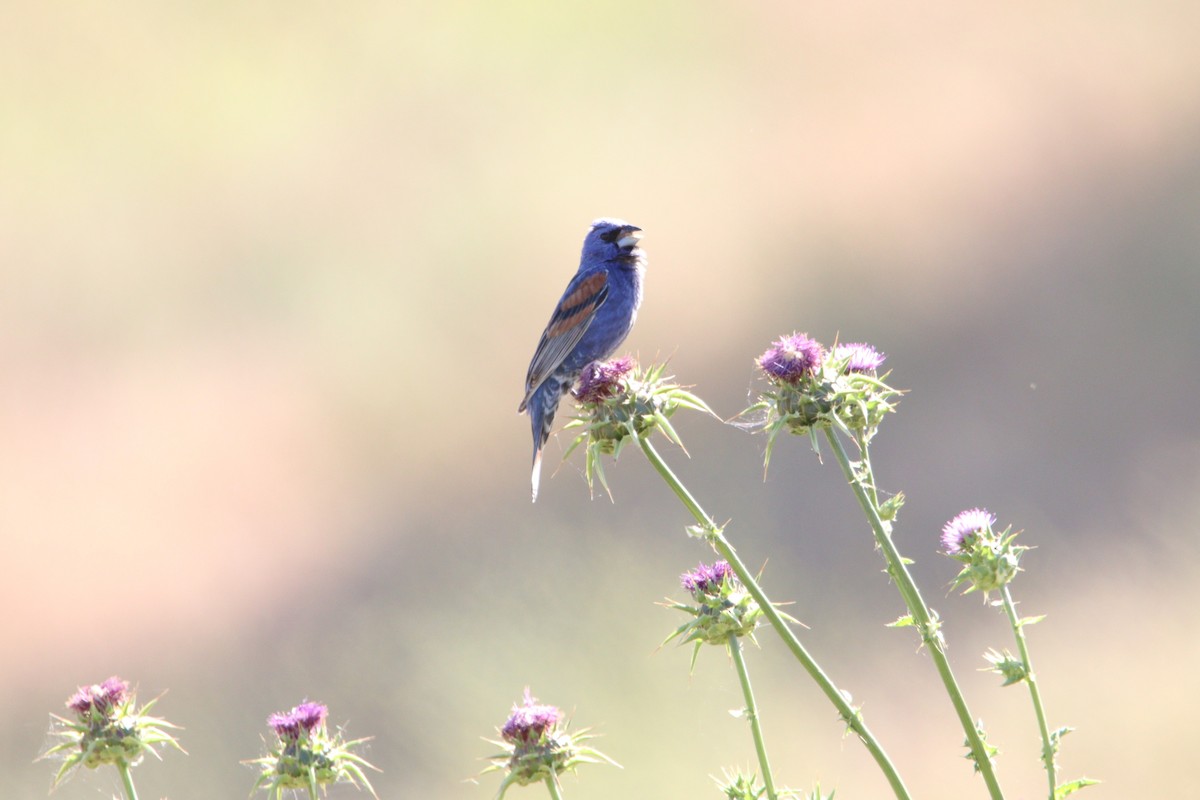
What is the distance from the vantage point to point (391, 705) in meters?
12.9

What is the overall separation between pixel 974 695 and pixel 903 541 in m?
3.40

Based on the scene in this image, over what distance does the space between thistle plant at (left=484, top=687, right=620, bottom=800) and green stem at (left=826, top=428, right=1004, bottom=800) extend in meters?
1.12

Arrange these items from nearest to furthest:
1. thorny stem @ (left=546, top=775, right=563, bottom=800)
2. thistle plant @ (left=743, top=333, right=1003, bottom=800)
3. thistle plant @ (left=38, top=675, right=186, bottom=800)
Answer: thorny stem @ (left=546, top=775, right=563, bottom=800)
thistle plant @ (left=743, top=333, right=1003, bottom=800)
thistle plant @ (left=38, top=675, right=186, bottom=800)

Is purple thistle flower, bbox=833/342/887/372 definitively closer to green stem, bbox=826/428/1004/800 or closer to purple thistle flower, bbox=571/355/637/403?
green stem, bbox=826/428/1004/800

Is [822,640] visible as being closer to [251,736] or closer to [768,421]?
[251,736]

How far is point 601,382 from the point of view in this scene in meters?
4.45

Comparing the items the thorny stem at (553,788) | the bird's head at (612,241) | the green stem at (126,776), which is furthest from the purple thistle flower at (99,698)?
the bird's head at (612,241)

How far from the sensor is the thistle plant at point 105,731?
13.8 feet

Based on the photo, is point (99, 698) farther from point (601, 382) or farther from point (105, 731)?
point (601, 382)

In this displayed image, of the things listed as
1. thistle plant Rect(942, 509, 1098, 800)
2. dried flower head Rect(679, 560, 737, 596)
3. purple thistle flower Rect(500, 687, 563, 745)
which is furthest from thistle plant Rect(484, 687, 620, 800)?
thistle plant Rect(942, 509, 1098, 800)

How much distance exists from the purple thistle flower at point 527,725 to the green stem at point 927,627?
1253 millimetres

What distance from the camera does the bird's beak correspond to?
27.4 feet

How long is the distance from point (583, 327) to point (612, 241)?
88 centimetres

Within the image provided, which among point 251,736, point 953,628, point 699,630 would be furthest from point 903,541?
point 699,630
